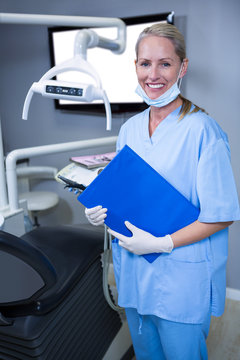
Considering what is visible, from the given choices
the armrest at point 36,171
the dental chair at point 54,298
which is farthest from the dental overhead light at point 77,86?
the armrest at point 36,171

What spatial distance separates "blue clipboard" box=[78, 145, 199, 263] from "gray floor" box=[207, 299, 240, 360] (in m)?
0.96

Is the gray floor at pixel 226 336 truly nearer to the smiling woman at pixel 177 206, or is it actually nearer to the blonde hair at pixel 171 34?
the smiling woman at pixel 177 206

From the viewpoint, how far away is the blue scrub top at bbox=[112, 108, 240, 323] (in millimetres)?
980

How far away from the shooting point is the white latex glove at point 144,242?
3.36 feet

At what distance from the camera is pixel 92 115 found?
99.5 inches

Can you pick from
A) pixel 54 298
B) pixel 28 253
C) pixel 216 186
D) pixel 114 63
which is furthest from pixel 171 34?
pixel 114 63

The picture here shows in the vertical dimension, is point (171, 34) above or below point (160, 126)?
above

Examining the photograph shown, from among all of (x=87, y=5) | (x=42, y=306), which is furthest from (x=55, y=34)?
(x=42, y=306)

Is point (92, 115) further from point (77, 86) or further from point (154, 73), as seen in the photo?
point (154, 73)

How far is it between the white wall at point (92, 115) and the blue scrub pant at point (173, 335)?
105 cm

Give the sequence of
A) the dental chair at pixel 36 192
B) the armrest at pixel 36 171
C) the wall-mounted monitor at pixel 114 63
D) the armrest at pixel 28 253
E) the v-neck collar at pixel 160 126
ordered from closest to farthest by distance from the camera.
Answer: the armrest at pixel 28 253, the v-neck collar at pixel 160 126, the wall-mounted monitor at pixel 114 63, the dental chair at pixel 36 192, the armrest at pixel 36 171

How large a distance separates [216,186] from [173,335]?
52cm

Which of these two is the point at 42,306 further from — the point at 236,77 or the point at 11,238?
the point at 236,77

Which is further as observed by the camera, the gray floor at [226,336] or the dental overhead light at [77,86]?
the gray floor at [226,336]
